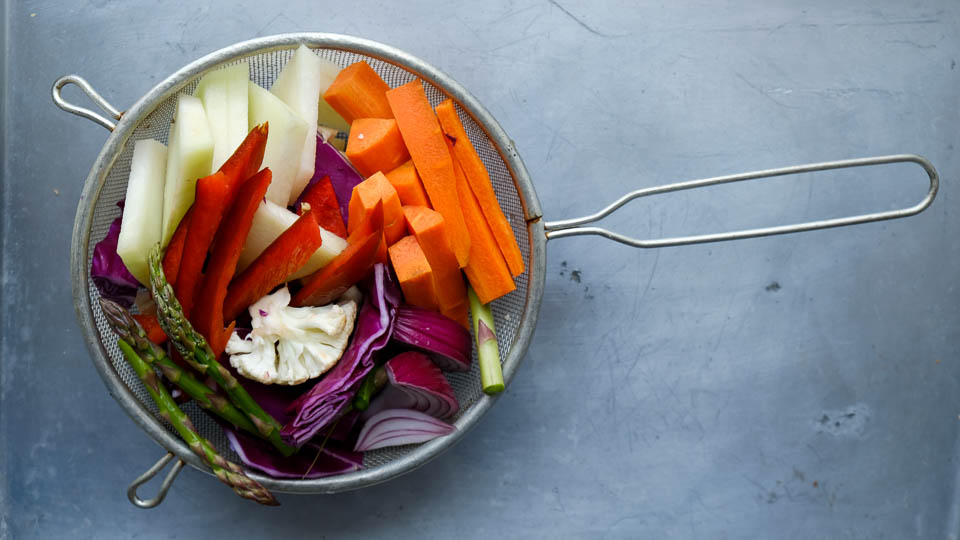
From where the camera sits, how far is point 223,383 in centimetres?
110

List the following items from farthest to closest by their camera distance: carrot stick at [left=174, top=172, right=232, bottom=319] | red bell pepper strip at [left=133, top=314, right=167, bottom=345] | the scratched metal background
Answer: the scratched metal background → red bell pepper strip at [left=133, top=314, right=167, bottom=345] → carrot stick at [left=174, top=172, right=232, bottom=319]

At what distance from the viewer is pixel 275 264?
1.10 metres

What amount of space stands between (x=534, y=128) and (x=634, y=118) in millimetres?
177

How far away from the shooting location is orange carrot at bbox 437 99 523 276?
3.94 feet

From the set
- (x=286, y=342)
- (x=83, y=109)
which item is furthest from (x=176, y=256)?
(x=83, y=109)

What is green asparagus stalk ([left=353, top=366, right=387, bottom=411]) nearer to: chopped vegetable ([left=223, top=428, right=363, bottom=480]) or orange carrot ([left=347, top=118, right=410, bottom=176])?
chopped vegetable ([left=223, top=428, right=363, bottom=480])

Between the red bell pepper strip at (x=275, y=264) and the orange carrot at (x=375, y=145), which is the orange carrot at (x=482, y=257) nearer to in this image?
the orange carrot at (x=375, y=145)

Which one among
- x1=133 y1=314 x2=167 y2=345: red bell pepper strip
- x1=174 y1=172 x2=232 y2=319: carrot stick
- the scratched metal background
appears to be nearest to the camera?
x1=174 y1=172 x2=232 y2=319: carrot stick

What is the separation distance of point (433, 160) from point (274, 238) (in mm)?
261

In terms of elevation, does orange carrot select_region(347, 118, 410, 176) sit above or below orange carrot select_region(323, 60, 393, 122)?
below

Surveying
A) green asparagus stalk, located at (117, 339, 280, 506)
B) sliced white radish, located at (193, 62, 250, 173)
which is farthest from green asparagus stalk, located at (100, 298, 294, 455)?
sliced white radish, located at (193, 62, 250, 173)

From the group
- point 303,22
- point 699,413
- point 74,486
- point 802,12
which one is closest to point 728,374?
point 699,413

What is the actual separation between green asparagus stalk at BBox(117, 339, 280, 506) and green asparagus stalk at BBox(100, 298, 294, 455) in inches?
0.6

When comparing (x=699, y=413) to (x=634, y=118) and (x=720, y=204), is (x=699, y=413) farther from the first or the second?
(x=634, y=118)
